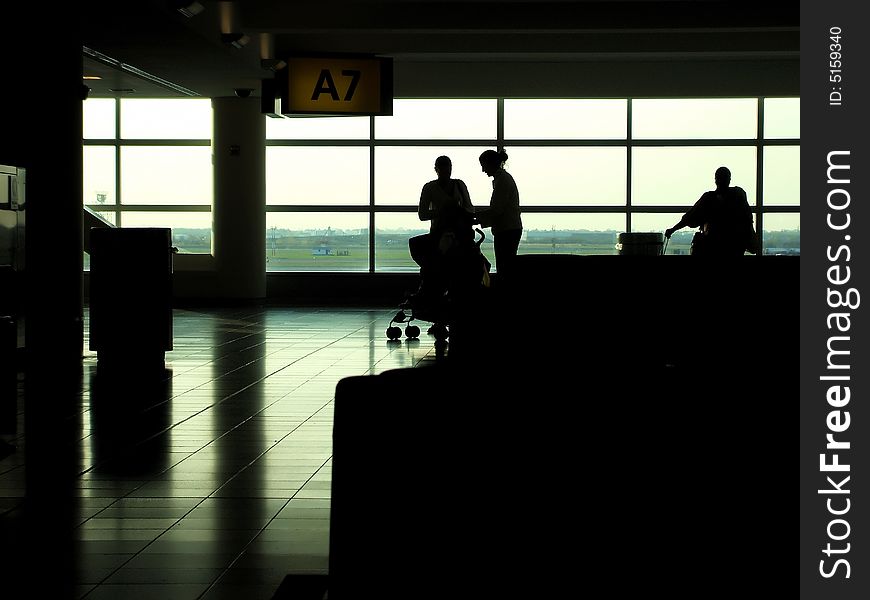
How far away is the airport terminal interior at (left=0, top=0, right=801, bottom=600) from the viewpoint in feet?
4.58

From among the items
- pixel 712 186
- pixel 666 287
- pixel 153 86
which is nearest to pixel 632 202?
pixel 712 186

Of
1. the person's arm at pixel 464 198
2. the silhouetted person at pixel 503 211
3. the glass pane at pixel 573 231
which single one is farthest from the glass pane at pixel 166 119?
the silhouetted person at pixel 503 211

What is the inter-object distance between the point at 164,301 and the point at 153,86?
7.42m

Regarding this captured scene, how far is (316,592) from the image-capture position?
64.7 inches

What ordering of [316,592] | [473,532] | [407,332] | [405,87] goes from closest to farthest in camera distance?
1. [473,532]
2. [316,592]
3. [407,332]
4. [405,87]

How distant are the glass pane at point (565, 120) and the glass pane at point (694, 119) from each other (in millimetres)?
284

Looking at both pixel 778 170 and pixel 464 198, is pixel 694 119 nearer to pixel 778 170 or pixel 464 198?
pixel 778 170

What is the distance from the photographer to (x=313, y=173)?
57.7ft

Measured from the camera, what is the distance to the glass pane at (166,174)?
17656mm

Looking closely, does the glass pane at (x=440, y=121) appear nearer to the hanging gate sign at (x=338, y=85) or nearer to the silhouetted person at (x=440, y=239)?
the hanging gate sign at (x=338, y=85)

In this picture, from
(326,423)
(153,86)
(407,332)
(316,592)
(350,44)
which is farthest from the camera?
(153,86)

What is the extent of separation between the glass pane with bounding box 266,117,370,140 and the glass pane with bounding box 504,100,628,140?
228 centimetres
